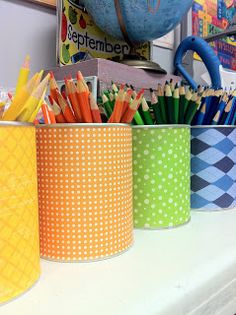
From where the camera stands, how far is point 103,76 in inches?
19.6

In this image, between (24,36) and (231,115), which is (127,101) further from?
(24,36)

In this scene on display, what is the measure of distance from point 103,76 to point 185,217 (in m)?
0.23

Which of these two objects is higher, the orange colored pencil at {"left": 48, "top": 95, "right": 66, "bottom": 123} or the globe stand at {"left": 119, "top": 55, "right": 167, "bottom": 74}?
the globe stand at {"left": 119, "top": 55, "right": 167, "bottom": 74}

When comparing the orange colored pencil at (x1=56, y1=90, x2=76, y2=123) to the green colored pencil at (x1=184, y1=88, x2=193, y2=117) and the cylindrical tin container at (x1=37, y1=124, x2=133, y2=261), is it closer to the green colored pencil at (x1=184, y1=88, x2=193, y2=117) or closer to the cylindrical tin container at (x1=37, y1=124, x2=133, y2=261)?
the cylindrical tin container at (x1=37, y1=124, x2=133, y2=261)

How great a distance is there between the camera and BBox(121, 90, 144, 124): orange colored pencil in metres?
0.32

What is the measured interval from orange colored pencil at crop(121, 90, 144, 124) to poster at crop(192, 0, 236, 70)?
2.09 feet

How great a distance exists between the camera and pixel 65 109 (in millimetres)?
302

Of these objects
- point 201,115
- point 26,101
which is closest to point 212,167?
point 201,115

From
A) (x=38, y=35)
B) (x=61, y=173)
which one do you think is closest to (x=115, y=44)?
(x=38, y=35)

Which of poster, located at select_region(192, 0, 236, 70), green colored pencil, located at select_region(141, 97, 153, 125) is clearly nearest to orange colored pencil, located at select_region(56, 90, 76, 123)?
green colored pencil, located at select_region(141, 97, 153, 125)

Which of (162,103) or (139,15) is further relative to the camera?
(139,15)

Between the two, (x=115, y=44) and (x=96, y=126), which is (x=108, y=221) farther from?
(x=115, y=44)

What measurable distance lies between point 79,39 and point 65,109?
32 centimetres

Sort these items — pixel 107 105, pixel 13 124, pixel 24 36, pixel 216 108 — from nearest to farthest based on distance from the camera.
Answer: pixel 13 124 → pixel 107 105 → pixel 216 108 → pixel 24 36
